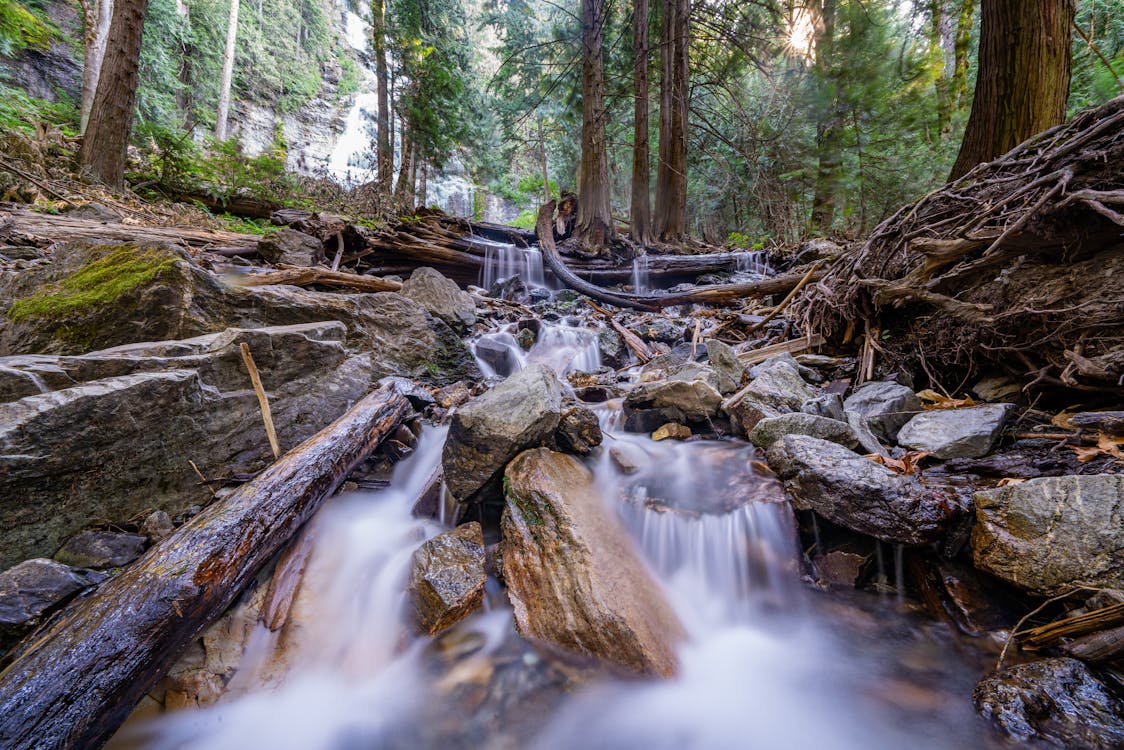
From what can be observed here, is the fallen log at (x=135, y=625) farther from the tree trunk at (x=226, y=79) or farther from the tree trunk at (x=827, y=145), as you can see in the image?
the tree trunk at (x=226, y=79)

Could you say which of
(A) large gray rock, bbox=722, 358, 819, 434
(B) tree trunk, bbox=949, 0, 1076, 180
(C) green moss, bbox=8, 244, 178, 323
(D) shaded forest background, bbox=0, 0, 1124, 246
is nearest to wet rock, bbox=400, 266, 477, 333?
(C) green moss, bbox=8, 244, 178, 323

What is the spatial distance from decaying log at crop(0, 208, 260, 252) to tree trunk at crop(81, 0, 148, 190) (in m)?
2.41

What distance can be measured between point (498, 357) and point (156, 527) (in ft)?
11.3

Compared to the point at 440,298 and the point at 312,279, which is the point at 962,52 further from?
the point at 312,279

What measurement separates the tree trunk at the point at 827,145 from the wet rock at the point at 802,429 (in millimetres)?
10080

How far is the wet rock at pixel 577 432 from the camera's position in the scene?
3.01 m

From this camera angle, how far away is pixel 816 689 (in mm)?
1862

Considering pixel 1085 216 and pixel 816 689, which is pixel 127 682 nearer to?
pixel 816 689

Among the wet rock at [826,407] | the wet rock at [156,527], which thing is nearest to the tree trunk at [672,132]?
the wet rock at [826,407]

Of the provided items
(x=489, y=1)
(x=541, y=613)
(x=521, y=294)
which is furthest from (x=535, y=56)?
(x=541, y=613)

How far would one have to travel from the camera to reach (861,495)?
80.9 inches

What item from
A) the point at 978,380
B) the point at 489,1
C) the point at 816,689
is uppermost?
the point at 489,1

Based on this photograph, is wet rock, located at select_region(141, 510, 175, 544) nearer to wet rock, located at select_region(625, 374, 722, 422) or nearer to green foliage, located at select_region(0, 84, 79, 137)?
wet rock, located at select_region(625, 374, 722, 422)

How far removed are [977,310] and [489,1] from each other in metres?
19.9
